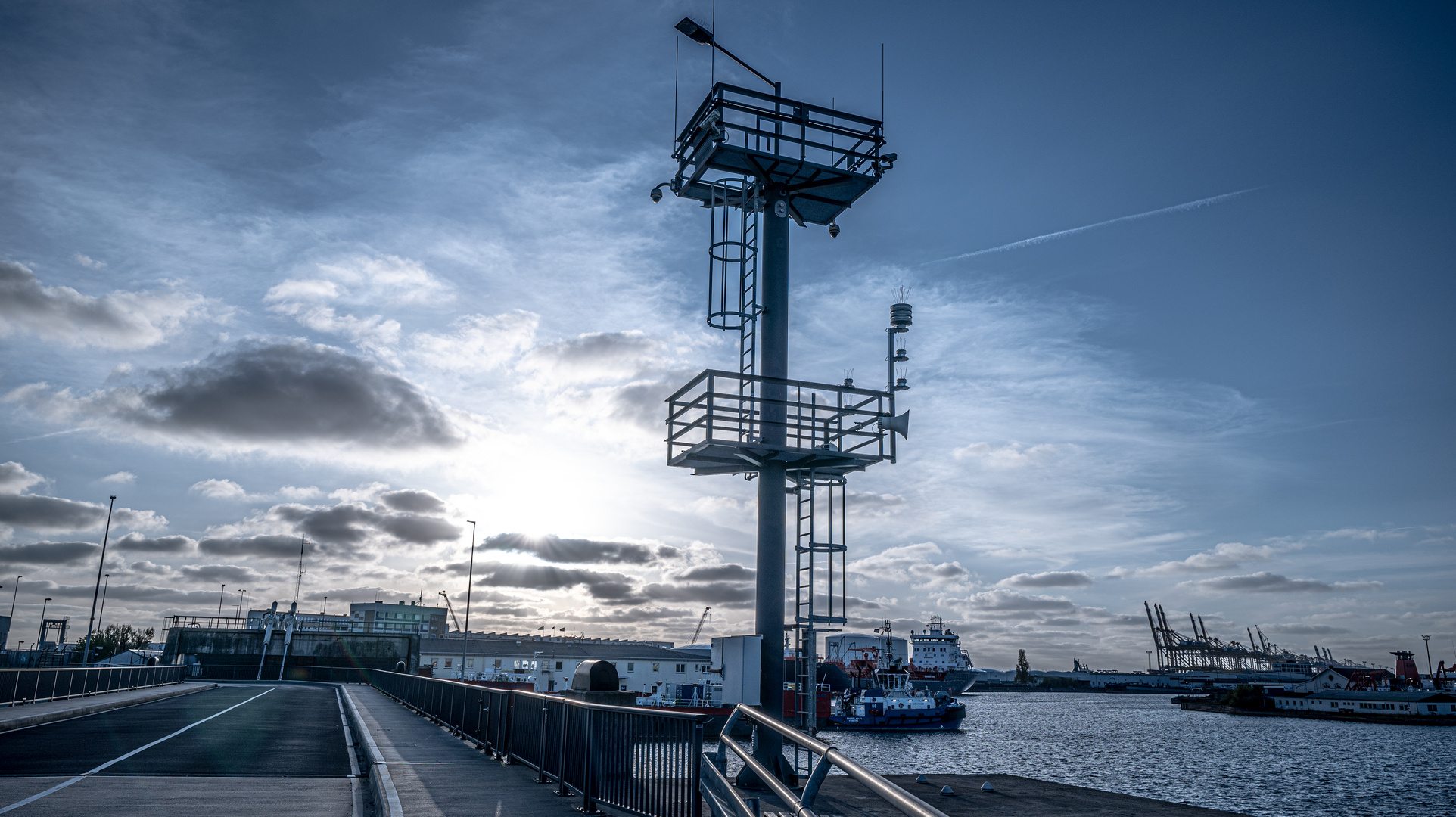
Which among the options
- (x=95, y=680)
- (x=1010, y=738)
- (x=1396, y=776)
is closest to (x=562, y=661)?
(x=1010, y=738)

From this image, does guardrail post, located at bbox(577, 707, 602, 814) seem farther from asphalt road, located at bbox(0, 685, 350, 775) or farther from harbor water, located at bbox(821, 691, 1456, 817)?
harbor water, located at bbox(821, 691, 1456, 817)

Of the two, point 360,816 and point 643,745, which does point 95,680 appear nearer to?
point 360,816

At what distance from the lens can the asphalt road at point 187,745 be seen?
15.4m

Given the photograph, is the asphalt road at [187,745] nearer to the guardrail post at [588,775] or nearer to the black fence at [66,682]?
the black fence at [66,682]

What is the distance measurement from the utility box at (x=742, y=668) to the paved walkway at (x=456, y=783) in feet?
11.9

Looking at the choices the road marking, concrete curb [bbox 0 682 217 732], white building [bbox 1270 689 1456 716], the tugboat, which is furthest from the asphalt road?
white building [bbox 1270 689 1456 716]

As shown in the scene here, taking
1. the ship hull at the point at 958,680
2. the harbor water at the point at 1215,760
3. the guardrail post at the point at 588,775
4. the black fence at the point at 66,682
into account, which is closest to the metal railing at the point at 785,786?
the guardrail post at the point at 588,775

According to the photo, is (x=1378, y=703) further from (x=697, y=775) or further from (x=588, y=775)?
(x=697, y=775)

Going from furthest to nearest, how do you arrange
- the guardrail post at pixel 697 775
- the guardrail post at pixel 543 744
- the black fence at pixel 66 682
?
the black fence at pixel 66 682 < the guardrail post at pixel 543 744 < the guardrail post at pixel 697 775

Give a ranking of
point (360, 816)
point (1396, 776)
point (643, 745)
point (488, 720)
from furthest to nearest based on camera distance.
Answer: point (1396, 776)
point (488, 720)
point (360, 816)
point (643, 745)

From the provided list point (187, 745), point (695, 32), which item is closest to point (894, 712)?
point (187, 745)

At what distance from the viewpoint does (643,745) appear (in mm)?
9367

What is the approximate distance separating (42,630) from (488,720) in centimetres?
11835

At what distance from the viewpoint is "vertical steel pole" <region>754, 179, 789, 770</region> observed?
16.0 meters
